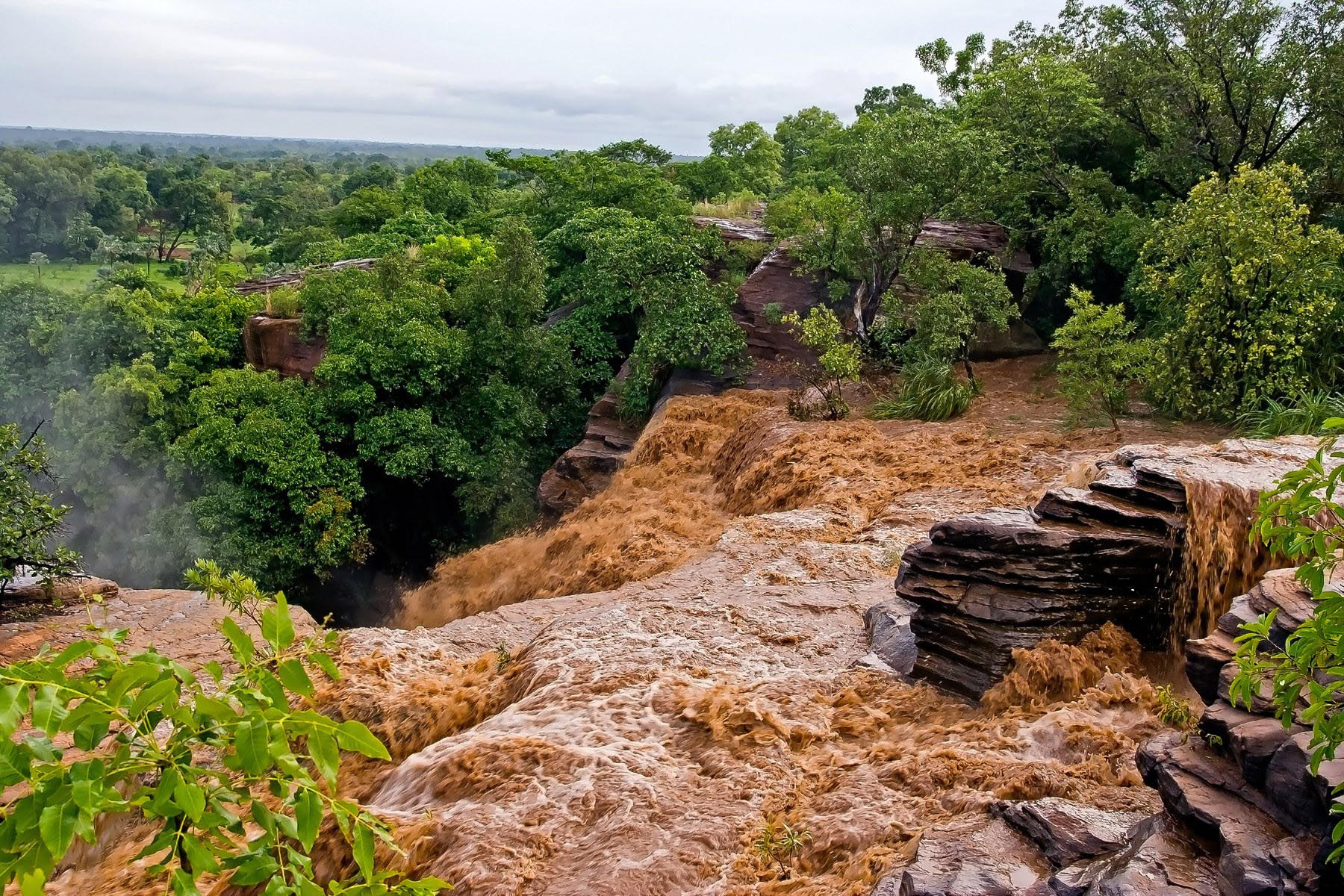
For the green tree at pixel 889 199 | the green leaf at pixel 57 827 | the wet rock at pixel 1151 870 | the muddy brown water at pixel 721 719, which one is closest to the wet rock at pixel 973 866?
the wet rock at pixel 1151 870

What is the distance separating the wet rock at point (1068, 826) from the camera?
4000 mm

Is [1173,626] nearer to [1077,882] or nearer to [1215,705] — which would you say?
[1215,705]

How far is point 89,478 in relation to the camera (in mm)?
16391

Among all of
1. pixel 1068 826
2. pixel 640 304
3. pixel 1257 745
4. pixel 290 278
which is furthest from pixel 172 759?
pixel 290 278

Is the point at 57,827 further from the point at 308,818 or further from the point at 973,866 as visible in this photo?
the point at 973,866

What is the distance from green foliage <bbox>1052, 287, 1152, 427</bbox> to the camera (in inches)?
451

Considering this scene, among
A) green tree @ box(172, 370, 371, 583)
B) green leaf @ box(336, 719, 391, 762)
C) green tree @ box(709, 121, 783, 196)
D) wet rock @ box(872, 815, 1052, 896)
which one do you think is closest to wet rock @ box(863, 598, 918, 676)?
wet rock @ box(872, 815, 1052, 896)

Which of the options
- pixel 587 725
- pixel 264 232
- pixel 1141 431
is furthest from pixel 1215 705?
pixel 264 232

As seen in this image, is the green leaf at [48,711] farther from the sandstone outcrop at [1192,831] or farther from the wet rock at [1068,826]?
the wet rock at [1068,826]

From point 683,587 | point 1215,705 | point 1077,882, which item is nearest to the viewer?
point 1077,882

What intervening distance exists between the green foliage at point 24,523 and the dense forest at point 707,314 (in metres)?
4.37

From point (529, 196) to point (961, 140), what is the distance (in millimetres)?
12476

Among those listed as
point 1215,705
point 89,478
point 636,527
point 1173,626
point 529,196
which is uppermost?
point 529,196

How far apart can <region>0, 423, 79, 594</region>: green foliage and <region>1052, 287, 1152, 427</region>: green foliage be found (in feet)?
37.8
